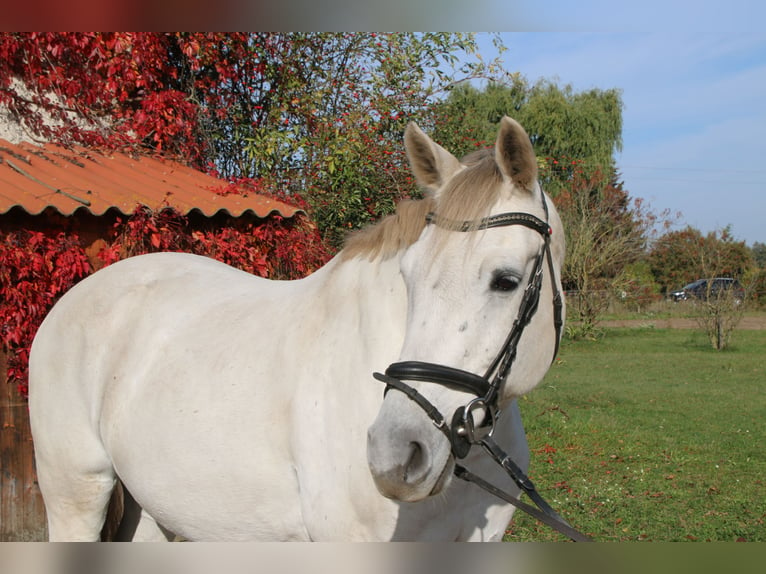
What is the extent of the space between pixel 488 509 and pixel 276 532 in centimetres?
72

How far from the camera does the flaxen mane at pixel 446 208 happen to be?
1.80 meters

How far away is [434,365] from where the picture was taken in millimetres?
1620

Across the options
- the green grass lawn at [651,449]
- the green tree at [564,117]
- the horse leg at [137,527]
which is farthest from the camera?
the green tree at [564,117]

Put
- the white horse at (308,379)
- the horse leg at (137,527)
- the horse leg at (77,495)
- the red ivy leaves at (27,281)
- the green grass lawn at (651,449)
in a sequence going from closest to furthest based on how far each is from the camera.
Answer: the white horse at (308,379), the horse leg at (77,495), the horse leg at (137,527), the red ivy leaves at (27,281), the green grass lawn at (651,449)

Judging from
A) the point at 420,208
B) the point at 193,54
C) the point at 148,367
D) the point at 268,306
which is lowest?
the point at 148,367

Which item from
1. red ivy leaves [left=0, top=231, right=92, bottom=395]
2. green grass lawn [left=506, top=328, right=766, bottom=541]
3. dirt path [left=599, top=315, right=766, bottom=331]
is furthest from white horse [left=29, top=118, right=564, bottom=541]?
dirt path [left=599, top=315, right=766, bottom=331]

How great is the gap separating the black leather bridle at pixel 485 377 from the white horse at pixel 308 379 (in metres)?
0.02

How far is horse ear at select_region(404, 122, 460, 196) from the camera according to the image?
1956 millimetres

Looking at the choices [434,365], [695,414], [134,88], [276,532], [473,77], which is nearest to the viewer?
[434,365]

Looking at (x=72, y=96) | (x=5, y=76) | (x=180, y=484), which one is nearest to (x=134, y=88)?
(x=72, y=96)

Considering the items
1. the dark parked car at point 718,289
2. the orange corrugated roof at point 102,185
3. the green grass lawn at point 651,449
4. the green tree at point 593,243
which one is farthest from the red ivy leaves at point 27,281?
the dark parked car at point 718,289

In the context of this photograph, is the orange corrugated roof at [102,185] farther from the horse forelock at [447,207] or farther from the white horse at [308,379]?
the horse forelock at [447,207]

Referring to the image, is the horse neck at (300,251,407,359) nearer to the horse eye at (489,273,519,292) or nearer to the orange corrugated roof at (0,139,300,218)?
the horse eye at (489,273,519,292)
